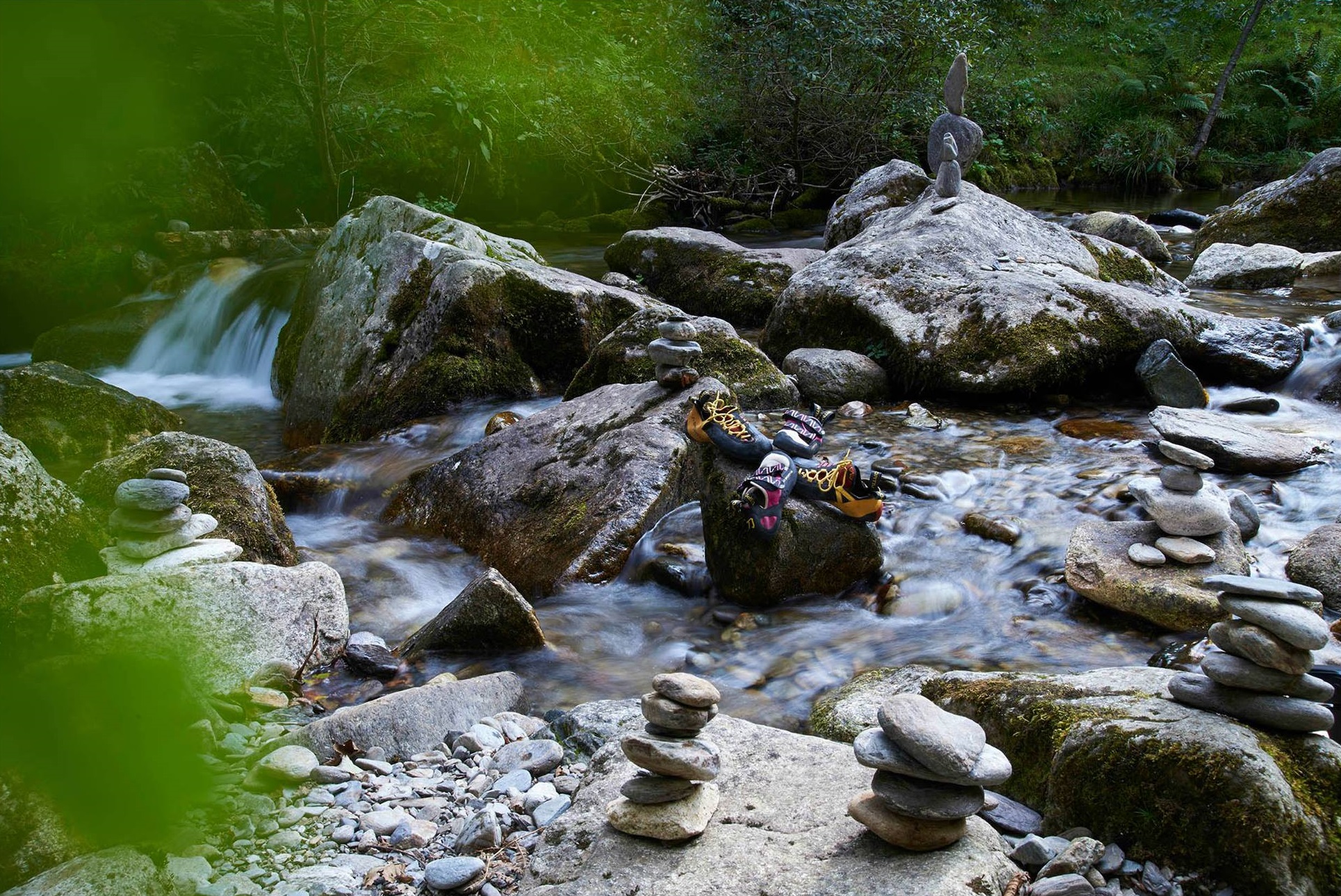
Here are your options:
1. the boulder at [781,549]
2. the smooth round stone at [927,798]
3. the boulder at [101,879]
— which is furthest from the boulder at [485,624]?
the smooth round stone at [927,798]

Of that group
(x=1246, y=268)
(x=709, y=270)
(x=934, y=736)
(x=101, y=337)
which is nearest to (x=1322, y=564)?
(x=934, y=736)

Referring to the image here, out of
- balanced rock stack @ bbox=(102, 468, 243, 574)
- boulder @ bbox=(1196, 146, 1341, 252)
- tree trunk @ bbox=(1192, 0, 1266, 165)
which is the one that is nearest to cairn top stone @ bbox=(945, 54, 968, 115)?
boulder @ bbox=(1196, 146, 1341, 252)

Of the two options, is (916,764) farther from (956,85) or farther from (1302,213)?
(1302,213)

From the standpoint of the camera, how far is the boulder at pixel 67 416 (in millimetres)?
6711

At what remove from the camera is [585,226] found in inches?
710

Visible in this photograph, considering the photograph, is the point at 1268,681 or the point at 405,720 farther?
the point at 405,720

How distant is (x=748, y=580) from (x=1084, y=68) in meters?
27.7

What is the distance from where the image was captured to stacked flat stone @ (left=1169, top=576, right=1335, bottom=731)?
2.71 metres

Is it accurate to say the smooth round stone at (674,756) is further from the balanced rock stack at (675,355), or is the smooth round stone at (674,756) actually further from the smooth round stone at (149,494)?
the balanced rock stack at (675,355)

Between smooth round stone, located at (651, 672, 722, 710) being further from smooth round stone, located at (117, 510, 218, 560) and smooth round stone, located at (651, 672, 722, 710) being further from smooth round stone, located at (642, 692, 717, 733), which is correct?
smooth round stone, located at (117, 510, 218, 560)

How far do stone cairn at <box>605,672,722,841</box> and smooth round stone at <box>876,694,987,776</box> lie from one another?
1.63ft

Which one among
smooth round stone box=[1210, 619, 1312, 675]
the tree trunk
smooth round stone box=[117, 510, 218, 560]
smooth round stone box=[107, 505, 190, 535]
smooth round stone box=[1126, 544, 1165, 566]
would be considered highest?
the tree trunk

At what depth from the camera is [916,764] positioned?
236 centimetres

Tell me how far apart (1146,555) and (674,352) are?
2954 mm
